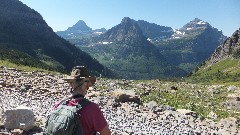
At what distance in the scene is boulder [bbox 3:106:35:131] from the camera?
1922 centimetres

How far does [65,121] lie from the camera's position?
26.1ft

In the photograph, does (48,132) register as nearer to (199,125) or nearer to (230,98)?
(199,125)

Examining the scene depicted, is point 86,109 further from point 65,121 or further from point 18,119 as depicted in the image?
point 18,119

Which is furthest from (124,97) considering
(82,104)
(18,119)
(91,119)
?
(91,119)

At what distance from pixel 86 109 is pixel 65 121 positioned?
1.77 ft

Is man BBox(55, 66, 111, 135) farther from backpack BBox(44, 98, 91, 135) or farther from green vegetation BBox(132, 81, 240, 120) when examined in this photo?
green vegetation BBox(132, 81, 240, 120)

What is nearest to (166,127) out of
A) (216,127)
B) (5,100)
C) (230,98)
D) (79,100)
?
(216,127)

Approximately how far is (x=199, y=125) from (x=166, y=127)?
3251 millimetres

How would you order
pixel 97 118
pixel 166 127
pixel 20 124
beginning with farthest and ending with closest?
pixel 166 127 < pixel 20 124 < pixel 97 118

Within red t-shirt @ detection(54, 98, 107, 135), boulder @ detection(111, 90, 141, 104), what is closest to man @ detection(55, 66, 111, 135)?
red t-shirt @ detection(54, 98, 107, 135)

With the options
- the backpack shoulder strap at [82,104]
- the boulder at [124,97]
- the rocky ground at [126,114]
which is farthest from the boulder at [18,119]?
the boulder at [124,97]

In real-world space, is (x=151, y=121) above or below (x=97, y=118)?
below

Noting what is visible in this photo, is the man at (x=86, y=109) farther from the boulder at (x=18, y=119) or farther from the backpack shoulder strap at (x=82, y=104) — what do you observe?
the boulder at (x=18, y=119)

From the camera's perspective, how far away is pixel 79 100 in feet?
27.6
